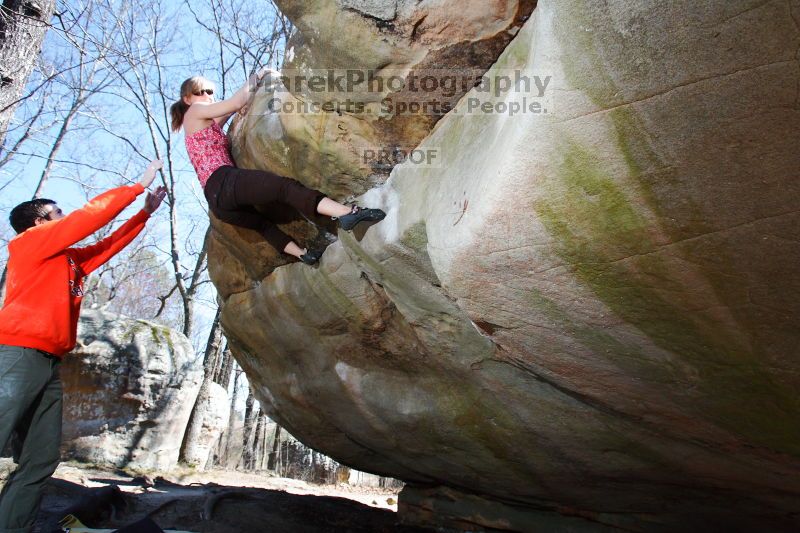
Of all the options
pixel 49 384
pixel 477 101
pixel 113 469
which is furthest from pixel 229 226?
pixel 113 469

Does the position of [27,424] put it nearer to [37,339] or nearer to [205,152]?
[37,339]

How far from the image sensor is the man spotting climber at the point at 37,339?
3.47 m

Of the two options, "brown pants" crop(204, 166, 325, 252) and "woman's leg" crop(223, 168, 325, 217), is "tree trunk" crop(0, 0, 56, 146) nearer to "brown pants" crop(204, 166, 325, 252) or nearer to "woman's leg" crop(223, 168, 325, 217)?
"brown pants" crop(204, 166, 325, 252)

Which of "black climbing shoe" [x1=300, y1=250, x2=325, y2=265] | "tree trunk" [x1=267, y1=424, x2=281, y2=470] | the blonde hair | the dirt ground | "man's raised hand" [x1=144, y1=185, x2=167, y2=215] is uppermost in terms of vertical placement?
the blonde hair

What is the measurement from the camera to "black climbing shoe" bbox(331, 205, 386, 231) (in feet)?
11.2

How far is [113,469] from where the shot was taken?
361 inches

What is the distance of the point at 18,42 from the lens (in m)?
6.68

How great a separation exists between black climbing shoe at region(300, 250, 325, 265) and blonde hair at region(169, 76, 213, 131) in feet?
4.32

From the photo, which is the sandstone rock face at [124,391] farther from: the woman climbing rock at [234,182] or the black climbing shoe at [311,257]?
the black climbing shoe at [311,257]

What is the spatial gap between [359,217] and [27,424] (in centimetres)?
241

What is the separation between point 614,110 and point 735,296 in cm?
92

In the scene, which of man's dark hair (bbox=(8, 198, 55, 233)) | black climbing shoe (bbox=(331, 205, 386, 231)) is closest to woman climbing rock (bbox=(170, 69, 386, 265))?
black climbing shoe (bbox=(331, 205, 386, 231))

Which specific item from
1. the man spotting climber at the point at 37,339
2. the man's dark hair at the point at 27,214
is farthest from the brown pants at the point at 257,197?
the man's dark hair at the point at 27,214

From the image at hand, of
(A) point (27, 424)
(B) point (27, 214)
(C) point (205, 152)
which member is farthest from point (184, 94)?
(A) point (27, 424)
